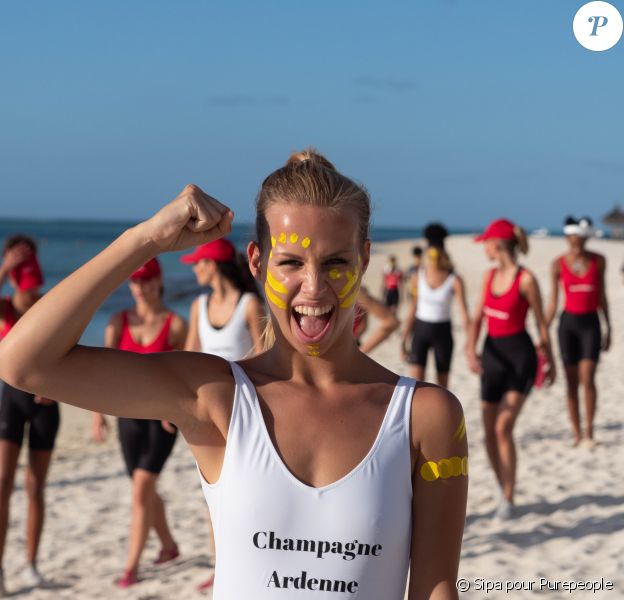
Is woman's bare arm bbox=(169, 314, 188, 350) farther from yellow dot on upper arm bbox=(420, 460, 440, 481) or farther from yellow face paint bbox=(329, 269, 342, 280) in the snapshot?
yellow dot on upper arm bbox=(420, 460, 440, 481)

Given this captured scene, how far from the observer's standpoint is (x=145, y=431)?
5.46 meters

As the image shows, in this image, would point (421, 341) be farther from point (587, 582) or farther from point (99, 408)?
point (99, 408)

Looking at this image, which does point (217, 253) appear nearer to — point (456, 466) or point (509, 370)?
point (509, 370)

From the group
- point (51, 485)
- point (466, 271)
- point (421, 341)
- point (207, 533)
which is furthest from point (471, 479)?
point (466, 271)

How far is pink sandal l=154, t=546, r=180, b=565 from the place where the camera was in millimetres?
6016

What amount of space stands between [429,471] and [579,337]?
22.9 ft

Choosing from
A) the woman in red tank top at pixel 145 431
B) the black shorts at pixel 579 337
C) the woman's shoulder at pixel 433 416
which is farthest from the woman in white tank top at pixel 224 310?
the black shorts at pixel 579 337

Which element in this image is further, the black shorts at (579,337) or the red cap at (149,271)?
the black shorts at (579,337)

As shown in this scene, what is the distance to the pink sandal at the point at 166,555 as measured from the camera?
237 inches

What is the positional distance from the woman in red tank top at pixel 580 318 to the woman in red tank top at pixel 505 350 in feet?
4.94

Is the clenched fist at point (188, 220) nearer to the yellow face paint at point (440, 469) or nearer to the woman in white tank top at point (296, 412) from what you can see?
the woman in white tank top at point (296, 412)

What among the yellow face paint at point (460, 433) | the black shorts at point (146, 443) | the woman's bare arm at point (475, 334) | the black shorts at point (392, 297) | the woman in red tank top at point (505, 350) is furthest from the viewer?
the black shorts at point (392, 297)

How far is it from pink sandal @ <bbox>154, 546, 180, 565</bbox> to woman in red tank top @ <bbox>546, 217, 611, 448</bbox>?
13.6 feet

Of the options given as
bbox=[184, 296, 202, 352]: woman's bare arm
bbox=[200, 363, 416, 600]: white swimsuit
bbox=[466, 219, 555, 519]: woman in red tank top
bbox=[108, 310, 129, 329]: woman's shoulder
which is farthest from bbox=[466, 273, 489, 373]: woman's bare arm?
bbox=[200, 363, 416, 600]: white swimsuit
